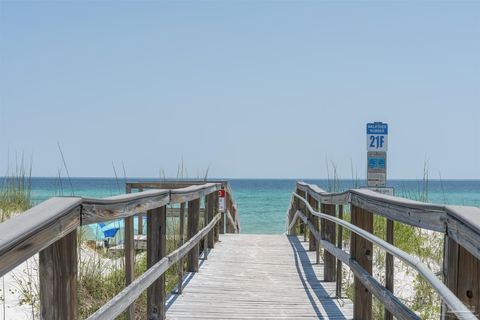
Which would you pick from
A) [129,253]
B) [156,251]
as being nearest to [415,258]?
[129,253]

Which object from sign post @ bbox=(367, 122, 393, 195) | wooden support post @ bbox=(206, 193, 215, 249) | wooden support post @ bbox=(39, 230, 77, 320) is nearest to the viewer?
wooden support post @ bbox=(39, 230, 77, 320)

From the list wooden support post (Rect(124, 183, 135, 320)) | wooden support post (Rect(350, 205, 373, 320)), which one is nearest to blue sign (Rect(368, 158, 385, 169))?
wooden support post (Rect(350, 205, 373, 320))

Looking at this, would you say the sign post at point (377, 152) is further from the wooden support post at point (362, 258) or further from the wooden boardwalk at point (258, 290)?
the wooden support post at point (362, 258)

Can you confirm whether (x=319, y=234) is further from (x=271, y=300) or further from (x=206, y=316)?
(x=206, y=316)

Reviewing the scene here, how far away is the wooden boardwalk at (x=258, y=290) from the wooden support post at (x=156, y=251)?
319mm

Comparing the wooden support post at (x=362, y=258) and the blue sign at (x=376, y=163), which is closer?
the wooden support post at (x=362, y=258)

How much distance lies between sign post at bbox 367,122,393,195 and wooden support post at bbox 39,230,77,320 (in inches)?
198

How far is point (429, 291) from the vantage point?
5.39 metres

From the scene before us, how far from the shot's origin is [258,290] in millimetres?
5863

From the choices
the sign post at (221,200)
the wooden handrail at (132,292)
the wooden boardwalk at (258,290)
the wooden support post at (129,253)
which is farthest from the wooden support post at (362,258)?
the sign post at (221,200)

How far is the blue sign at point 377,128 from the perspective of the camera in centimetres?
679

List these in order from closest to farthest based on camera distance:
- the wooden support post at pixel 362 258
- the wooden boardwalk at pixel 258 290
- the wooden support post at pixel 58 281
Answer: the wooden support post at pixel 58 281
the wooden support post at pixel 362 258
the wooden boardwalk at pixel 258 290

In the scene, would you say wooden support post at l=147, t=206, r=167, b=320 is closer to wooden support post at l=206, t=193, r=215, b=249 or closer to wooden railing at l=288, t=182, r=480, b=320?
wooden railing at l=288, t=182, r=480, b=320

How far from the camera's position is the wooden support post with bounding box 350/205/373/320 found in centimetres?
441
